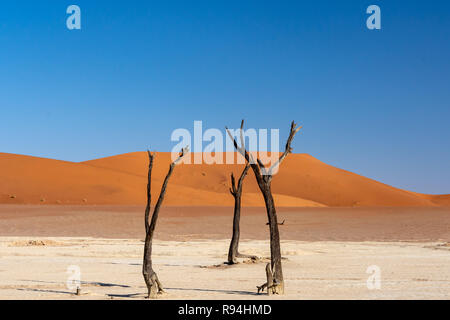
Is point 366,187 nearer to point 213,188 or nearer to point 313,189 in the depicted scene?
point 313,189

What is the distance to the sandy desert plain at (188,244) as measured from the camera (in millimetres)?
15008

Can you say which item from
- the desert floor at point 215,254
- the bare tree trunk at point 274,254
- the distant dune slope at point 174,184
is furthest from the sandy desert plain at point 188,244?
the bare tree trunk at point 274,254

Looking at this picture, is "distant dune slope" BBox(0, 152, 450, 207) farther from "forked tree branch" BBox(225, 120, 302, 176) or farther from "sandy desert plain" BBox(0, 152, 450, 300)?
"forked tree branch" BBox(225, 120, 302, 176)

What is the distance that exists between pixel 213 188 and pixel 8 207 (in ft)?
150

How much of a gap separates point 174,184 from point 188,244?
181ft

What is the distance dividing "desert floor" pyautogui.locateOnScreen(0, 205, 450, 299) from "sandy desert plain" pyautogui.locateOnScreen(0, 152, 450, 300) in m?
0.04

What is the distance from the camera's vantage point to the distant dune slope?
2830 inches

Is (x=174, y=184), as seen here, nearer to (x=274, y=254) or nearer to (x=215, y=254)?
(x=215, y=254)

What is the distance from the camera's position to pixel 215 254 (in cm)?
2602

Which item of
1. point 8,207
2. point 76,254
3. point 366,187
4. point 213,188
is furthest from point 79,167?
point 76,254

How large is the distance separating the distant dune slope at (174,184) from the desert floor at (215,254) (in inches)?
708

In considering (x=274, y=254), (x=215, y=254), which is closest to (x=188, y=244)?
(x=215, y=254)

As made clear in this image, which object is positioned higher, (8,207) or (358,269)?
(8,207)
